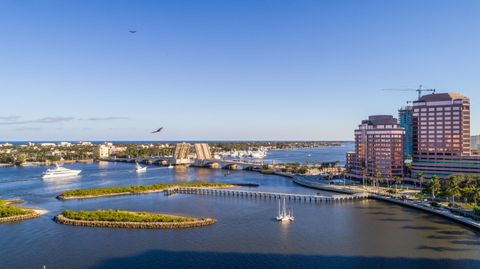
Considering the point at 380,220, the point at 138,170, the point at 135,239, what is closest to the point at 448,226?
the point at 380,220

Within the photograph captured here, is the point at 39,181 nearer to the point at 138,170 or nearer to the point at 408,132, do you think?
the point at 138,170

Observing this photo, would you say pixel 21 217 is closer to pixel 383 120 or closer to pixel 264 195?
pixel 264 195

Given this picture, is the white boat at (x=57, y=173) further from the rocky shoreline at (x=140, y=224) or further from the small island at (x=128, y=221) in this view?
the rocky shoreline at (x=140, y=224)

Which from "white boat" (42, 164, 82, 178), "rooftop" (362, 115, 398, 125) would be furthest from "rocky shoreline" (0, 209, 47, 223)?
"rooftop" (362, 115, 398, 125)

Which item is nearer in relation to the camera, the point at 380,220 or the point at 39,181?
the point at 380,220

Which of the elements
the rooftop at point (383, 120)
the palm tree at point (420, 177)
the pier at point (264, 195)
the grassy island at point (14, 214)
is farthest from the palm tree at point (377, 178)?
the grassy island at point (14, 214)

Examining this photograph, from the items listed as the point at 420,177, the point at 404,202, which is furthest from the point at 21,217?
the point at 420,177
